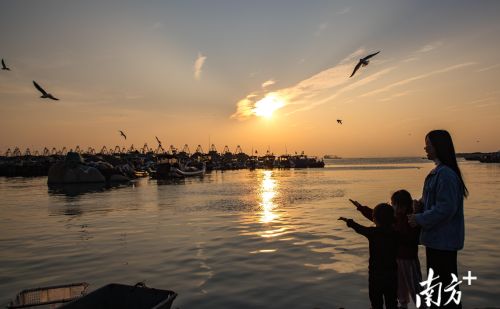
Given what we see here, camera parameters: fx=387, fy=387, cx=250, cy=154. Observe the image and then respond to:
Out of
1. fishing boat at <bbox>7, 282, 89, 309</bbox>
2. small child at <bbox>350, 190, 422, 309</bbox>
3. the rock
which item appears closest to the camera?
small child at <bbox>350, 190, 422, 309</bbox>

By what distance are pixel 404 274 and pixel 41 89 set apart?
17858 millimetres

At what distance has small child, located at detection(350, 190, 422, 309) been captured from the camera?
5.79 metres

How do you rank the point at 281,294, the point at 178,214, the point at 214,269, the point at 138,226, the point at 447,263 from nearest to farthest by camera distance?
the point at 447,263 < the point at 281,294 < the point at 214,269 < the point at 138,226 < the point at 178,214

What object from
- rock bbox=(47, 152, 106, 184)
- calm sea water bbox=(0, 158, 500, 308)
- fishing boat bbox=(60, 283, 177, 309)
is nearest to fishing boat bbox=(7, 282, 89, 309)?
fishing boat bbox=(60, 283, 177, 309)

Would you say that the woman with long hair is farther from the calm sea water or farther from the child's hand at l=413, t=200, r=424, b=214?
the calm sea water

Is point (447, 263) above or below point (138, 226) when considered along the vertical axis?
above

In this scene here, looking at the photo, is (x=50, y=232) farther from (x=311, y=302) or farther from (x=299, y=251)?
(x=311, y=302)

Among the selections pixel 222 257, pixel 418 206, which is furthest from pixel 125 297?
pixel 222 257

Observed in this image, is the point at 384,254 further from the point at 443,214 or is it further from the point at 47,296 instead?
the point at 47,296

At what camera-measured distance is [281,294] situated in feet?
29.7

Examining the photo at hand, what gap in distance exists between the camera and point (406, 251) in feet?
19.6

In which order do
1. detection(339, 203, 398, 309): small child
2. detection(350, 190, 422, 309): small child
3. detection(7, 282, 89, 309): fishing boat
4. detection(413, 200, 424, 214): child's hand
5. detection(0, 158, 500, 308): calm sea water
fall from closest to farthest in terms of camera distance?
detection(413, 200, 424, 214): child's hand → detection(339, 203, 398, 309): small child → detection(350, 190, 422, 309): small child → detection(7, 282, 89, 309): fishing boat → detection(0, 158, 500, 308): calm sea water

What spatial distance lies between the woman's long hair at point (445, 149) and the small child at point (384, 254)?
1069 millimetres

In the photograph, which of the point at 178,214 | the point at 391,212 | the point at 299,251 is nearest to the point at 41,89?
the point at 178,214
